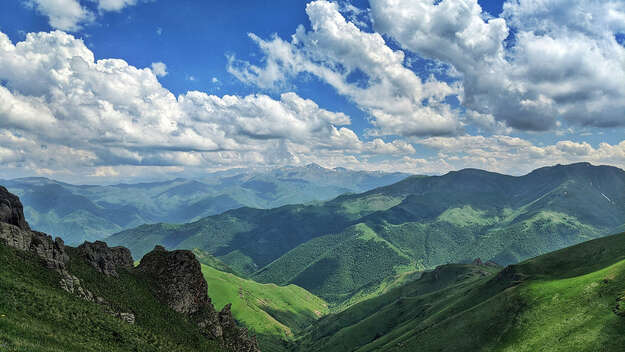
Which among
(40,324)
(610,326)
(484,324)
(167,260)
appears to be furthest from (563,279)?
(40,324)

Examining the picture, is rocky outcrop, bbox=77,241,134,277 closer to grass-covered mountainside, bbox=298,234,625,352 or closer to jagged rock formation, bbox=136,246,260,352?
jagged rock formation, bbox=136,246,260,352

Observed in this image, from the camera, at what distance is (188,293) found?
365ft

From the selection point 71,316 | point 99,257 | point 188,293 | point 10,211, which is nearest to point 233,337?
point 188,293

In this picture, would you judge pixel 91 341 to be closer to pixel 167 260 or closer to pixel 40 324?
pixel 40 324

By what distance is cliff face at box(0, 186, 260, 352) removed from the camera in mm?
70312

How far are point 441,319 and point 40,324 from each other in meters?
170

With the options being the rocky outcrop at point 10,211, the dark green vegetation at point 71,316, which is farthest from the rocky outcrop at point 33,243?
the rocky outcrop at point 10,211

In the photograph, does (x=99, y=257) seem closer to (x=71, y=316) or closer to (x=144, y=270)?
(x=144, y=270)

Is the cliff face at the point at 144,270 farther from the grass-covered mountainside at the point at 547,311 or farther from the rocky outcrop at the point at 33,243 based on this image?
the grass-covered mountainside at the point at 547,311

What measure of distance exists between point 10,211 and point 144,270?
4940cm

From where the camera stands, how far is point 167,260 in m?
117

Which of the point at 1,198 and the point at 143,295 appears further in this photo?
the point at 143,295

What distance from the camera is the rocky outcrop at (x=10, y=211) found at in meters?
70.6

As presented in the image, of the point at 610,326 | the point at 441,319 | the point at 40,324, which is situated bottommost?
the point at 441,319
